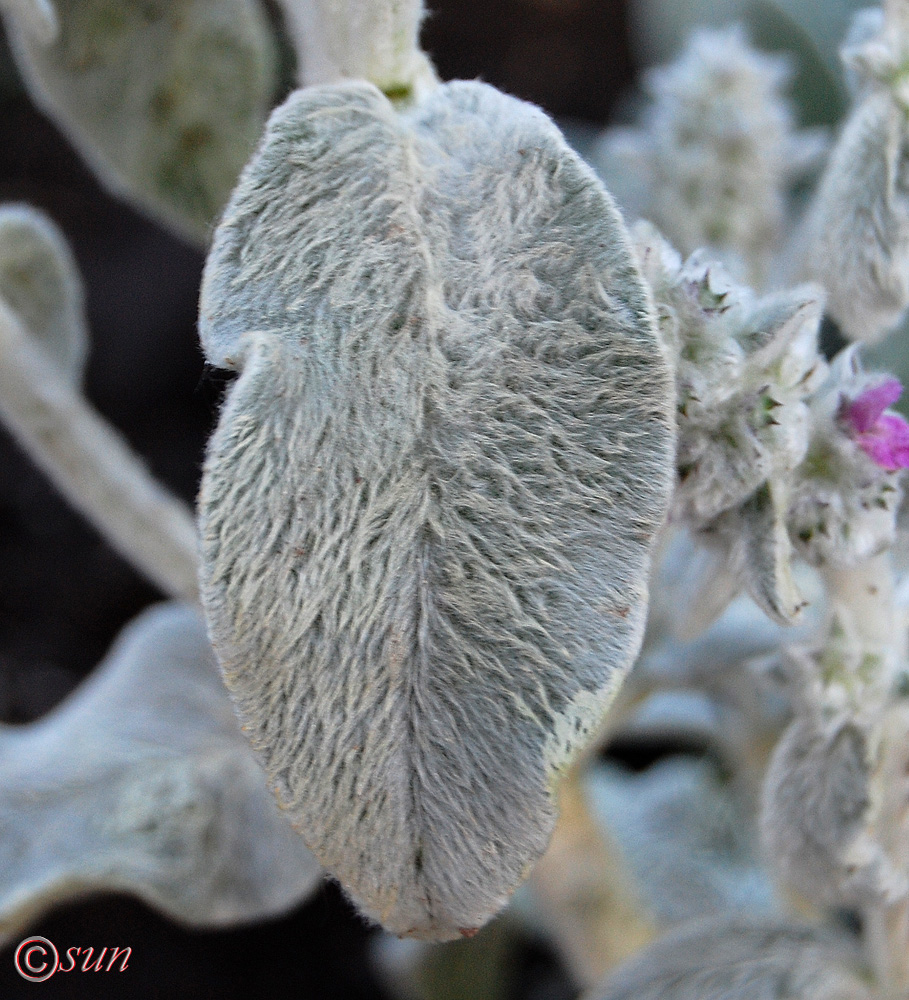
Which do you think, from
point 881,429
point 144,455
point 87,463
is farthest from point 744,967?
point 144,455

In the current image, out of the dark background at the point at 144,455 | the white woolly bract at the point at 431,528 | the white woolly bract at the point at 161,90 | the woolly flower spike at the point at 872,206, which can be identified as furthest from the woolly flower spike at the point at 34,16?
the dark background at the point at 144,455

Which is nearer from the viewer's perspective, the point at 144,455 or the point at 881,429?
the point at 881,429

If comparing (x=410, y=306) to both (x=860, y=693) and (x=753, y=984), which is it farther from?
(x=753, y=984)

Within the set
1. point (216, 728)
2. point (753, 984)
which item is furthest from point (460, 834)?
point (216, 728)

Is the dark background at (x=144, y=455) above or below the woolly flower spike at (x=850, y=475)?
below

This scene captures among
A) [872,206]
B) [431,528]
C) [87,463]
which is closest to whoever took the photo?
[431,528]

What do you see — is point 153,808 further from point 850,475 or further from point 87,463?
point 850,475

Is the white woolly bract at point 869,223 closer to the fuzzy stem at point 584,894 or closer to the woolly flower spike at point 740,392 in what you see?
the woolly flower spike at point 740,392

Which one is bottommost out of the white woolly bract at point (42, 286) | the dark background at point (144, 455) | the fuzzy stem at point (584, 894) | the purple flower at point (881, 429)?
the dark background at point (144, 455)

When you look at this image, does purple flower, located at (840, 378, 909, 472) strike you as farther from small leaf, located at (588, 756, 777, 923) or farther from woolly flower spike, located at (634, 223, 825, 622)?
small leaf, located at (588, 756, 777, 923)
